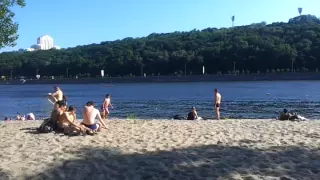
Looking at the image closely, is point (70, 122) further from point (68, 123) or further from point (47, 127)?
point (47, 127)

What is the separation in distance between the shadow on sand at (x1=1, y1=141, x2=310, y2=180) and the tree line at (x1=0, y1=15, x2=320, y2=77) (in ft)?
406

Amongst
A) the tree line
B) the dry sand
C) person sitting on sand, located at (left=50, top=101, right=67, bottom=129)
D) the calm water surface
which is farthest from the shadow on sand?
the tree line

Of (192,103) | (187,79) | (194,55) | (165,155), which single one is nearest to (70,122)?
(165,155)

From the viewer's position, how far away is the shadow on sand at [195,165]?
22.4ft

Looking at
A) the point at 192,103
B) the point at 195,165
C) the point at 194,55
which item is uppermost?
the point at 194,55

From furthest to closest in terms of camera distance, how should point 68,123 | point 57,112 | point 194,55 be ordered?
1. point 194,55
2. point 57,112
3. point 68,123

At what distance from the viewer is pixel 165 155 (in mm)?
8117

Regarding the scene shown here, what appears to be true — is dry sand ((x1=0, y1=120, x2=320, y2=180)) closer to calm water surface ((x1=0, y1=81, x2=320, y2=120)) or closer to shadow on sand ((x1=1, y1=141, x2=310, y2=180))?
shadow on sand ((x1=1, y1=141, x2=310, y2=180))

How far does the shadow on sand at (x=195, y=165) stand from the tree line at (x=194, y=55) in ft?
406

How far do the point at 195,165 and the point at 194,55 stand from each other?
467 feet

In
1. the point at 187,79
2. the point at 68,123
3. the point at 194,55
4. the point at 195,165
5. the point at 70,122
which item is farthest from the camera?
the point at 194,55

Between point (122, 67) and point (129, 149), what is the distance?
152 metres

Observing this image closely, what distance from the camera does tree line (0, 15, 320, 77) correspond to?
132125 mm

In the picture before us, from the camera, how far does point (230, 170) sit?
6973mm
